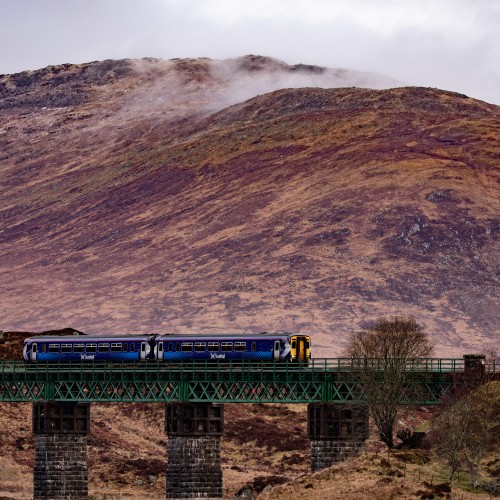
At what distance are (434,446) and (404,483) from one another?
1107 centimetres

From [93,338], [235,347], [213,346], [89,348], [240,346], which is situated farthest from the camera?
[93,338]

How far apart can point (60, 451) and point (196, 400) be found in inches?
471

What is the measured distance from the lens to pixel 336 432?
4193 inches

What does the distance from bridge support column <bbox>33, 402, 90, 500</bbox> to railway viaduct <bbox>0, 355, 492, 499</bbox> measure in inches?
3.1

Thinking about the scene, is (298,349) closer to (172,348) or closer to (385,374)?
(172,348)

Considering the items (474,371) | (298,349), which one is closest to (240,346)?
(298,349)

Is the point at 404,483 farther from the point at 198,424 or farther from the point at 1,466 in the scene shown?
the point at 1,466

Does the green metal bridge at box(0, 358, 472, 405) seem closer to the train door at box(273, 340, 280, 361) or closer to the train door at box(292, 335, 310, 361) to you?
the train door at box(273, 340, 280, 361)

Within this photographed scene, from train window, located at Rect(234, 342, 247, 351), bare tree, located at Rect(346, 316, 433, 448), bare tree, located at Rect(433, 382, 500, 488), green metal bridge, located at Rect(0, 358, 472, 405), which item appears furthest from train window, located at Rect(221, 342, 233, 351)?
bare tree, located at Rect(433, 382, 500, 488)

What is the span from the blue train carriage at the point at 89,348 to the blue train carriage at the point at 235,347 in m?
1.42

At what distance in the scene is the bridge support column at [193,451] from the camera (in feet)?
359

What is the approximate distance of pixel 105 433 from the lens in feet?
524

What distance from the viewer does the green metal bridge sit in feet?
348

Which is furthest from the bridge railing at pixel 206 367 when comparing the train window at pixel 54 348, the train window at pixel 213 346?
the train window at pixel 54 348
